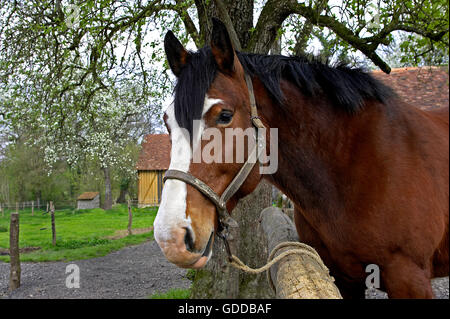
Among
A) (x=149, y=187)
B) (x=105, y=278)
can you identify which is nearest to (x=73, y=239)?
(x=105, y=278)

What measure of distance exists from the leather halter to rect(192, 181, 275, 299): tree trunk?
114 inches

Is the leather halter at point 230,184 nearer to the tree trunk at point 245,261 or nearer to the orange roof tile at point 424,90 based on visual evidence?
the orange roof tile at point 424,90

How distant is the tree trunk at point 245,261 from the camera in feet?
15.0

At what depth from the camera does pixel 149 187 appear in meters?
27.7

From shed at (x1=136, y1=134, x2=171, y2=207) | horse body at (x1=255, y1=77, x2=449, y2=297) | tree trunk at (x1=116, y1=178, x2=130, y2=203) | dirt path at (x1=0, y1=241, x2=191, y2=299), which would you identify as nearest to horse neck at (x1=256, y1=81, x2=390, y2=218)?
horse body at (x1=255, y1=77, x2=449, y2=297)

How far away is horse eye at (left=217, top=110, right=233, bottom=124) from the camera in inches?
67.6

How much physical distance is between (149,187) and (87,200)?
6.88 metres

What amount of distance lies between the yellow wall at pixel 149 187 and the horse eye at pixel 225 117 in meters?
26.2

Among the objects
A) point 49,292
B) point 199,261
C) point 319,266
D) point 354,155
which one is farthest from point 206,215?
point 49,292

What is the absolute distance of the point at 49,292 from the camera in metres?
7.54

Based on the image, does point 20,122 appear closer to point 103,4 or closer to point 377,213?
point 103,4

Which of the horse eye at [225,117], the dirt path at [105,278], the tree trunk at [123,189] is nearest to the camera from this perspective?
the horse eye at [225,117]

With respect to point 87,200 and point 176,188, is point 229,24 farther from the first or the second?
point 87,200

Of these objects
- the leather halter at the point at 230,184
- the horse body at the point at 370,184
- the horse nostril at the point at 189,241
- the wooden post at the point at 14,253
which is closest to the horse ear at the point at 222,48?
the leather halter at the point at 230,184
